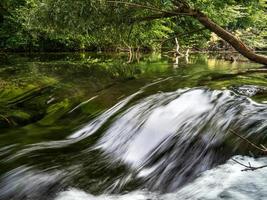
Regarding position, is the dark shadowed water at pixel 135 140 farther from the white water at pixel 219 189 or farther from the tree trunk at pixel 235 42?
the tree trunk at pixel 235 42

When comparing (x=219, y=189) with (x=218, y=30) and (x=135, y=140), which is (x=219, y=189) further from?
(x=218, y=30)

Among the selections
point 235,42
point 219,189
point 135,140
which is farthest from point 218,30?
point 219,189

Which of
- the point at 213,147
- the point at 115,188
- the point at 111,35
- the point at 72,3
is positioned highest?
the point at 72,3

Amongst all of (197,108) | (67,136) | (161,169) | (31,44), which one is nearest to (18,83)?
(67,136)

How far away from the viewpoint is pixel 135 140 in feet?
20.6

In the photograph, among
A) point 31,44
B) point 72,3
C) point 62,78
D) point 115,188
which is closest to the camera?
point 115,188

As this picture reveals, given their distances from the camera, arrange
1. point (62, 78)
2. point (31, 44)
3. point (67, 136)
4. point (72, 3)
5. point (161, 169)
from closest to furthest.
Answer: point (161, 169) → point (67, 136) → point (72, 3) → point (62, 78) → point (31, 44)

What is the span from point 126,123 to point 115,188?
201 cm

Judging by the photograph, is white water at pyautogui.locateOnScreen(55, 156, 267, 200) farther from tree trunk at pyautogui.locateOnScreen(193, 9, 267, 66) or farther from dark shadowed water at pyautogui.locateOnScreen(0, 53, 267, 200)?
tree trunk at pyautogui.locateOnScreen(193, 9, 267, 66)

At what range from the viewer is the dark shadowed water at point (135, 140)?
4.85m

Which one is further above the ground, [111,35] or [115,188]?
[111,35]

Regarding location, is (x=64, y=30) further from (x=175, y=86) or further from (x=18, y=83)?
(x=175, y=86)

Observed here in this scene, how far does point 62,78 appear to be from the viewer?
11.0 metres

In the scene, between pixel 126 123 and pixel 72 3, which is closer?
pixel 126 123
